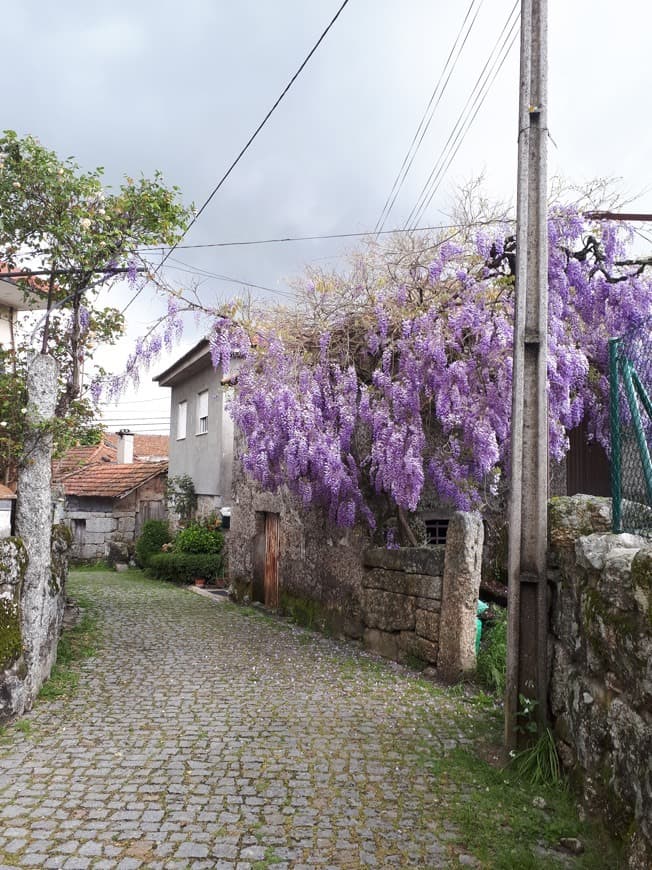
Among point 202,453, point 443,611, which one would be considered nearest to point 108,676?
point 443,611

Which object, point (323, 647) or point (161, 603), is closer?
point (323, 647)

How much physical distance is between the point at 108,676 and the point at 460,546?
3.39m

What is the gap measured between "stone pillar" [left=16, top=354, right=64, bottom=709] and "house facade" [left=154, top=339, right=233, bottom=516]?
8.47m

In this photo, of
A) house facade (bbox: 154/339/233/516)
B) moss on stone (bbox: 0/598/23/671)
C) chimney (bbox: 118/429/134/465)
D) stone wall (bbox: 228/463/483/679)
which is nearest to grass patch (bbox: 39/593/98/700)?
moss on stone (bbox: 0/598/23/671)

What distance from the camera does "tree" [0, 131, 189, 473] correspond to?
20.3 ft

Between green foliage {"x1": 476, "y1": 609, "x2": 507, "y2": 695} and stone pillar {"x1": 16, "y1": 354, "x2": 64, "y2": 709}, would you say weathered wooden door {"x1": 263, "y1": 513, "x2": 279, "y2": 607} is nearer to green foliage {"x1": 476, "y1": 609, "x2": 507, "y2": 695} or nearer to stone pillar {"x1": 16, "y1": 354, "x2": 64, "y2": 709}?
green foliage {"x1": 476, "y1": 609, "x2": 507, "y2": 695}

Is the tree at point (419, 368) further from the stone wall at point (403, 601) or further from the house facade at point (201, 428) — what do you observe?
the house facade at point (201, 428)

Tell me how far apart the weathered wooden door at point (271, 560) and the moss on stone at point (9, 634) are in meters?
6.38

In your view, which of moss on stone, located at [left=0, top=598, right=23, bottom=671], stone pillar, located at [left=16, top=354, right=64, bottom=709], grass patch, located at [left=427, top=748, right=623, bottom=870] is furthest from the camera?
stone pillar, located at [left=16, top=354, right=64, bottom=709]

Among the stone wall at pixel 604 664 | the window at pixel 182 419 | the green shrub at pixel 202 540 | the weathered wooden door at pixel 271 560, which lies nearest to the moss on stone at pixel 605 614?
the stone wall at pixel 604 664

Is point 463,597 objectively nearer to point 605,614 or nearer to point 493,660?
point 493,660

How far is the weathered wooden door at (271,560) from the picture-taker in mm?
11633

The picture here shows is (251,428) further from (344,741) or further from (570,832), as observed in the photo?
(570,832)

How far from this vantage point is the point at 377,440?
762cm
